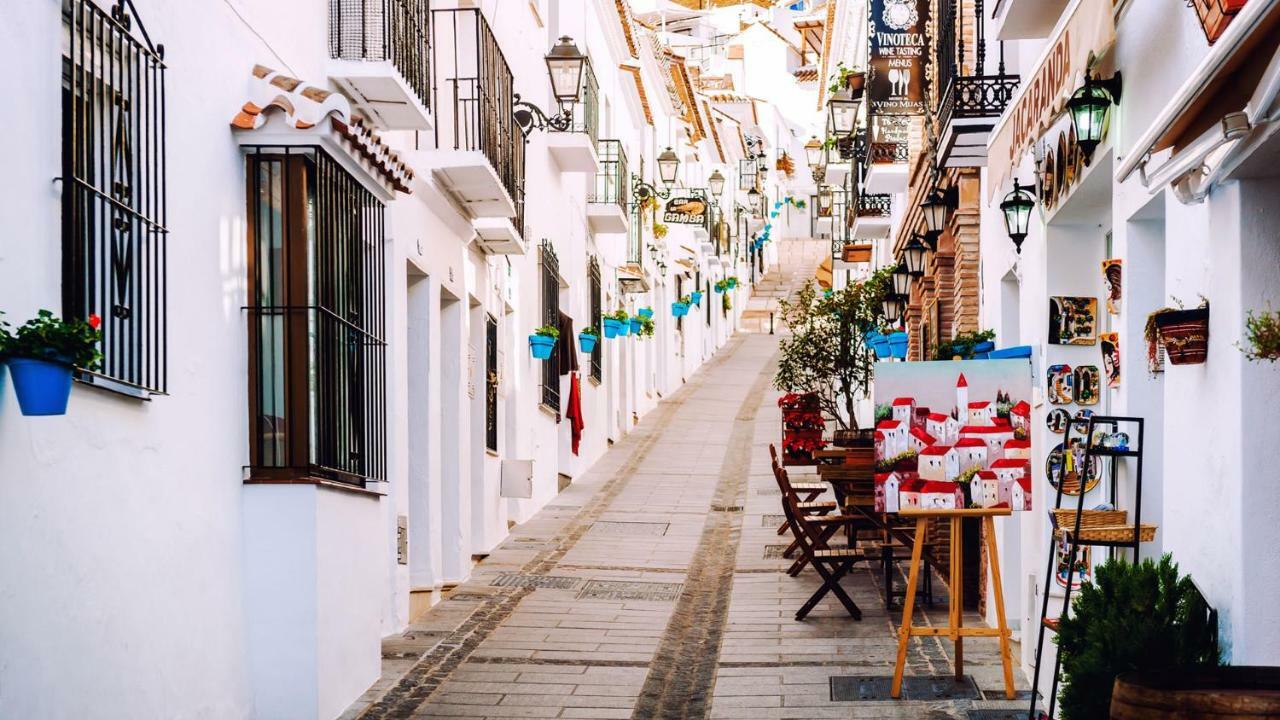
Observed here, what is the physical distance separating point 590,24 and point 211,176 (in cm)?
1686

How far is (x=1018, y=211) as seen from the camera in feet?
32.5

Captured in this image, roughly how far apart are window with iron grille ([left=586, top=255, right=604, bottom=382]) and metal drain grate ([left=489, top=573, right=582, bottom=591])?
31.0 ft

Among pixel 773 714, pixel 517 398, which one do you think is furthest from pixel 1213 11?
pixel 517 398

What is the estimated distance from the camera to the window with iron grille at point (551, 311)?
1955 centimetres

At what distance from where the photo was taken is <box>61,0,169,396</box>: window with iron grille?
19.4ft

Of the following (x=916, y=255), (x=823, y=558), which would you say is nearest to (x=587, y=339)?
(x=916, y=255)

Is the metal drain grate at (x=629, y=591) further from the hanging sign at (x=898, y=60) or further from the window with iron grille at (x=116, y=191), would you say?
the hanging sign at (x=898, y=60)

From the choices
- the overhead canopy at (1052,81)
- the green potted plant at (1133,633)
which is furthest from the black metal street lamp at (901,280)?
the green potted plant at (1133,633)

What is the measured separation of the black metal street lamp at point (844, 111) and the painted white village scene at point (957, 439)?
42.7 feet

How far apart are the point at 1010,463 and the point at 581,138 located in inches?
453

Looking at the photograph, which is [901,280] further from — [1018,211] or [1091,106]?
[1091,106]

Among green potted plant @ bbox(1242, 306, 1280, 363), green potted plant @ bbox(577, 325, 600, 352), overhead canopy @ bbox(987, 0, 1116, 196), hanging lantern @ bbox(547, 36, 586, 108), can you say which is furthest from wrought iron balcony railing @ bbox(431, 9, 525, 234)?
green potted plant @ bbox(1242, 306, 1280, 363)

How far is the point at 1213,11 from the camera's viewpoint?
535 centimetres

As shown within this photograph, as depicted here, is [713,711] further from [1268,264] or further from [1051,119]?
[1268,264]
